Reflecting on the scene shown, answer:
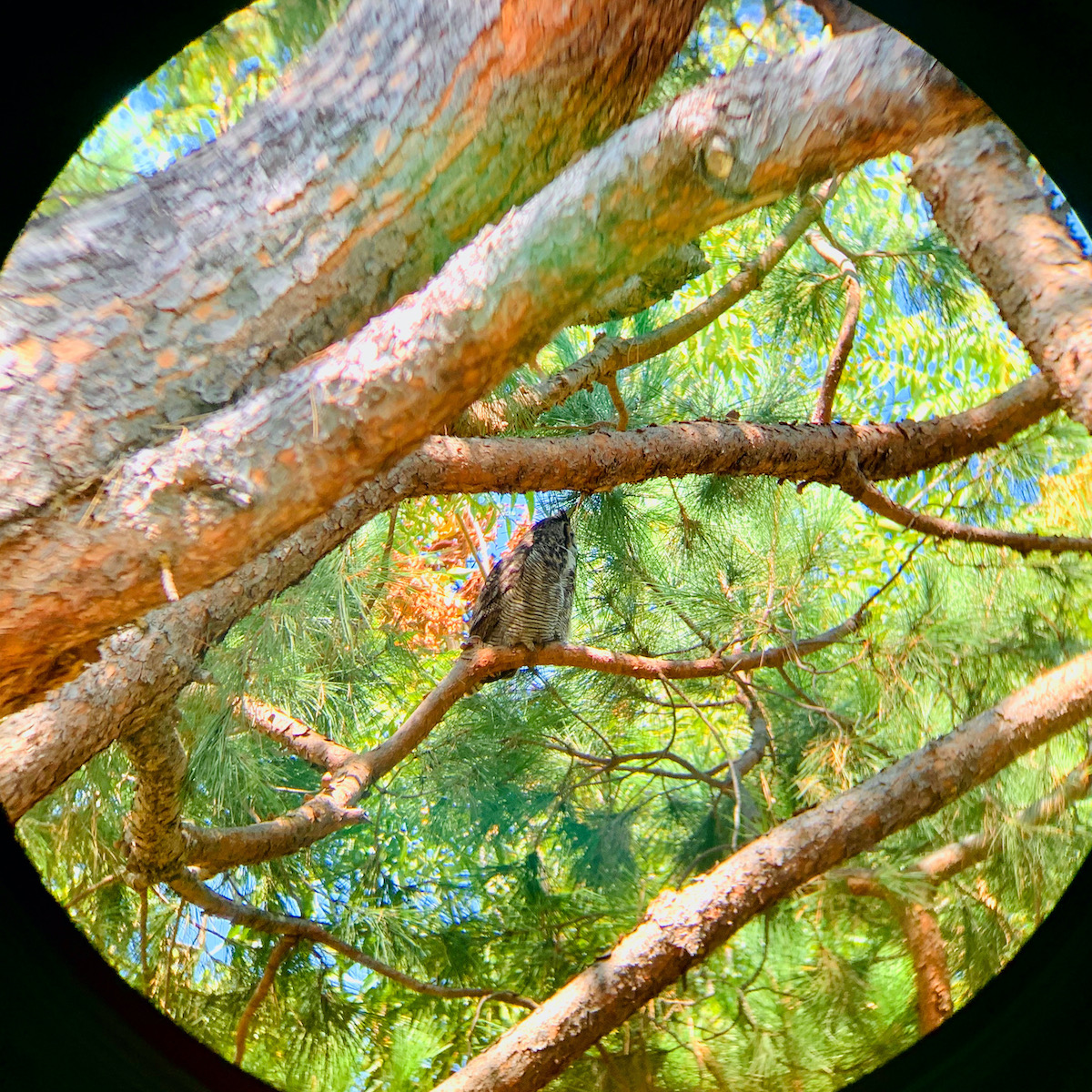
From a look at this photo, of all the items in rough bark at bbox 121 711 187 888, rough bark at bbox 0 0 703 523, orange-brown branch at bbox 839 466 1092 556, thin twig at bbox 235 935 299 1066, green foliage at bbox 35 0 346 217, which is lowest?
thin twig at bbox 235 935 299 1066

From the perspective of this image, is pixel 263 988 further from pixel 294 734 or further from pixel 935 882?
pixel 935 882

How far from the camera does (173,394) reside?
0.35 m

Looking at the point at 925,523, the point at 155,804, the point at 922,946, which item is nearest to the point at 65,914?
the point at 155,804

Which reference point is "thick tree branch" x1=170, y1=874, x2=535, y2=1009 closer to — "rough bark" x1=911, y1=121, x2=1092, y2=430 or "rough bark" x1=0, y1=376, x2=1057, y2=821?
"rough bark" x1=0, y1=376, x2=1057, y2=821

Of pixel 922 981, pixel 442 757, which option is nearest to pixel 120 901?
pixel 442 757

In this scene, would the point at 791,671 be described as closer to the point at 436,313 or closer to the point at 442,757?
the point at 442,757

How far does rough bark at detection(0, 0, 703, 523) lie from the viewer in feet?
1.12

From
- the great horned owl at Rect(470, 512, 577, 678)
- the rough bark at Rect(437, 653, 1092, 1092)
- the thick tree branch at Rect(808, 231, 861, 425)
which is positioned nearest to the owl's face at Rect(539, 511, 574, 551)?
the great horned owl at Rect(470, 512, 577, 678)

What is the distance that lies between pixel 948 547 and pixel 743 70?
0.52 metres

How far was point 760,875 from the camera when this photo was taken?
62 cm

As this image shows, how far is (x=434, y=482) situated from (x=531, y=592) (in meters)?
0.31

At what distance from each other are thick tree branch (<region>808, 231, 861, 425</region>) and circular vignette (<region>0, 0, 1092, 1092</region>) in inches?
15.0

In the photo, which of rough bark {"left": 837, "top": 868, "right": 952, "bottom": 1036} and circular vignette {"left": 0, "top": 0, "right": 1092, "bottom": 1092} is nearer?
circular vignette {"left": 0, "top": 0, "right": 1092, "bottom": 1092}

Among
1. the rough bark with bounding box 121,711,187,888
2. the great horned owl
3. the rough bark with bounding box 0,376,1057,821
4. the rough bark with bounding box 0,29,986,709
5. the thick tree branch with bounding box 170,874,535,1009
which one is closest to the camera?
the rough bark with bounding box 0,29,986,709
